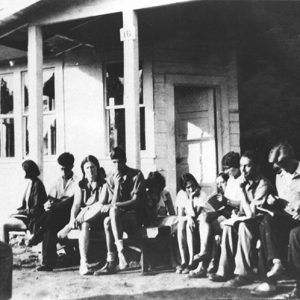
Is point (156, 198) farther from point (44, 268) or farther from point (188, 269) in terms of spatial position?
point (44, 268)

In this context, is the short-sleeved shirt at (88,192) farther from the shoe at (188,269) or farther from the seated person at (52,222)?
the shoe at (188,269)

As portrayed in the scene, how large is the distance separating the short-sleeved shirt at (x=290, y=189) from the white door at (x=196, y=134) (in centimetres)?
343

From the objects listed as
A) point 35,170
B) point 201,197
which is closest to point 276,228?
point 201,197

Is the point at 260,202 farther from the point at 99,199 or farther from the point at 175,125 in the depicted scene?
the point at 175,125

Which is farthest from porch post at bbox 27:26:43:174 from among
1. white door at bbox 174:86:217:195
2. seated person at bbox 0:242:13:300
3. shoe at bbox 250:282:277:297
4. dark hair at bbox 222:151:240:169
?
shoe at bbox 250:282:277:297

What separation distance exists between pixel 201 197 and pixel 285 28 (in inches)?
166

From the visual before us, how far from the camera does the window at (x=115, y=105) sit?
29.9 feet

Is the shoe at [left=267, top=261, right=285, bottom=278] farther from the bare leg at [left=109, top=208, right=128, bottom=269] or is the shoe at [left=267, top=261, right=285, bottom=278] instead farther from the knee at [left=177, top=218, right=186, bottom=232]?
the bare leg at [left=109, top=208, right=128, bottom=269]

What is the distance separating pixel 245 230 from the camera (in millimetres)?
5281

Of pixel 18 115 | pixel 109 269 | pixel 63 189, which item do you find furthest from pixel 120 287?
pixel 18 115

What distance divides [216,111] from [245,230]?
13.0 ft

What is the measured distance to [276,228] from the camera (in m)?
5.07

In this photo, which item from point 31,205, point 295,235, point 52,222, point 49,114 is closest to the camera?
point 295,235

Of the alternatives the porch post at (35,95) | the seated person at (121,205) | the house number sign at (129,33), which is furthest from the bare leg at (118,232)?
the house number sign at (129,33)
